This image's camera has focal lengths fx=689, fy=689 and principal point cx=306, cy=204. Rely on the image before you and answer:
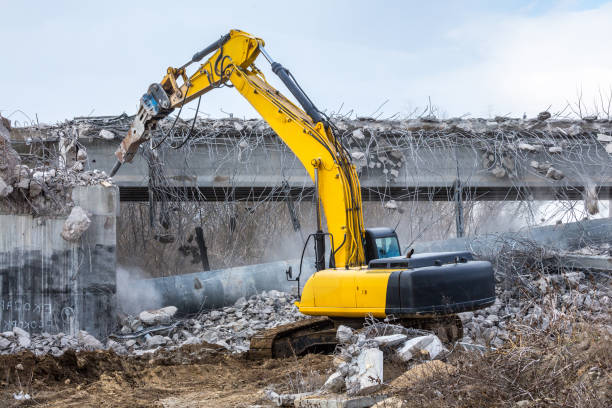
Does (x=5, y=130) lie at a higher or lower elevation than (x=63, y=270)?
higher

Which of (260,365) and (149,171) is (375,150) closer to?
(149,171)

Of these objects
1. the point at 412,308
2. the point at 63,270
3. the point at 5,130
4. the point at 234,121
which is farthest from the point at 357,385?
the point at 234,121

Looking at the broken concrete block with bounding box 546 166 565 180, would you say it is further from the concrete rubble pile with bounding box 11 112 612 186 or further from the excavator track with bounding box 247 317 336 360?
the excavator track with bounding box 247 317 336 360

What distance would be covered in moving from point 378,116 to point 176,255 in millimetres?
7656

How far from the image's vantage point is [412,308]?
701 cm

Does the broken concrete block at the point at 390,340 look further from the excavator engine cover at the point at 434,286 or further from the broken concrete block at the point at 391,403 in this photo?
the broken concrete block at the point at 391,403

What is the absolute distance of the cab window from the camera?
8469 mm

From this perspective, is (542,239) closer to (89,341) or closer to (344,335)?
(344,335)

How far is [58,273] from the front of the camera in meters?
10.6

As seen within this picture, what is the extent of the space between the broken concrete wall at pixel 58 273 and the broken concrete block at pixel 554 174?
9110 mm

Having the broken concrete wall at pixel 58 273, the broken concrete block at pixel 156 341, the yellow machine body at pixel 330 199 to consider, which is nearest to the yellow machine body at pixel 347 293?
the yellow machine body at pixel 330 199

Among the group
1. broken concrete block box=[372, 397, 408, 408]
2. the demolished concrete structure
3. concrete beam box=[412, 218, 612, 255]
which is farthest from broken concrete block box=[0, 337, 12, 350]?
concrete beam box=[412, 218, 612, 255]

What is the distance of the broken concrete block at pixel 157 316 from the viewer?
10.9 metres

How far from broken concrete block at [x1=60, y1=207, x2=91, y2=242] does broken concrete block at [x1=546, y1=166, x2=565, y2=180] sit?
9.47m
